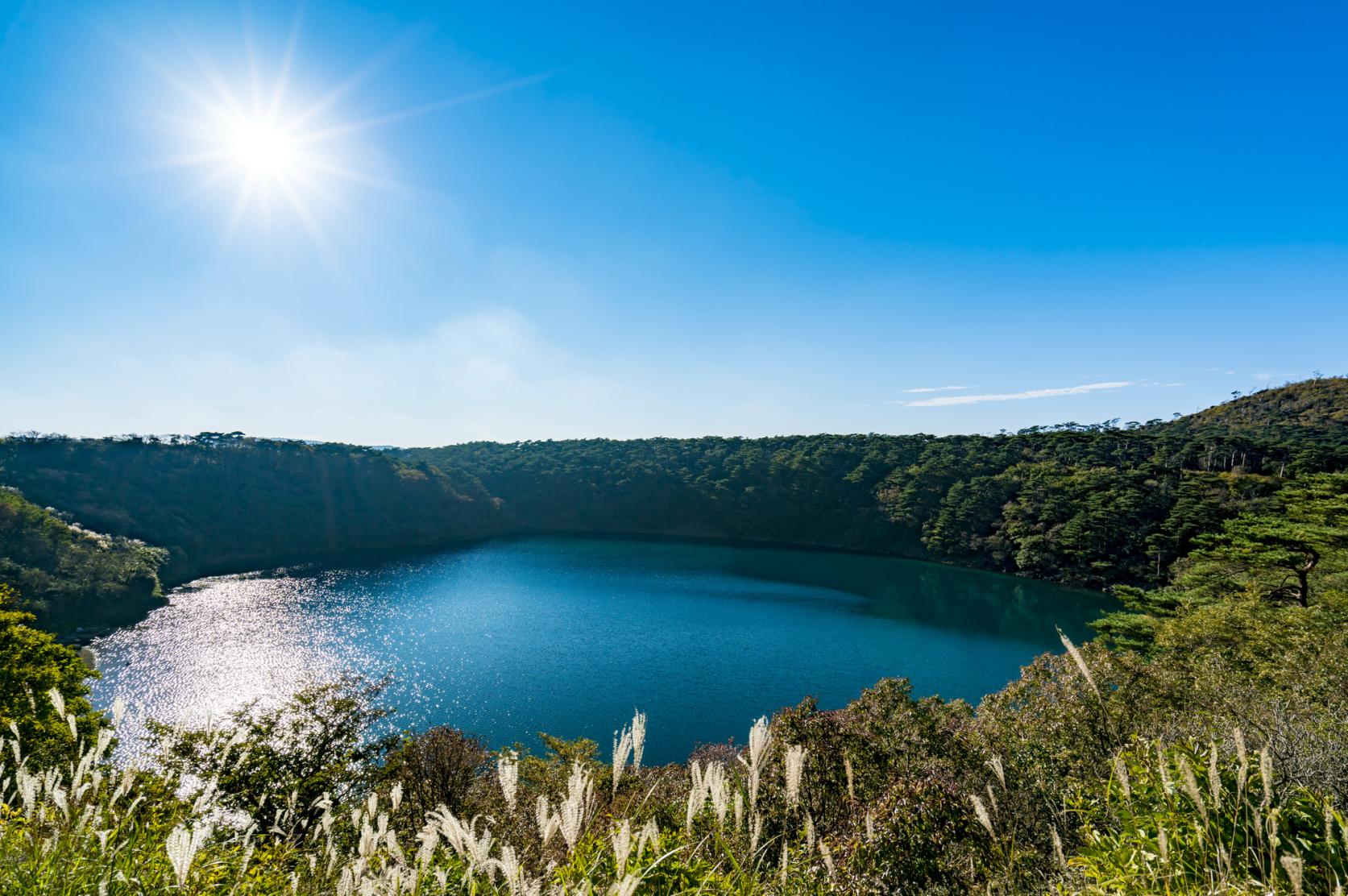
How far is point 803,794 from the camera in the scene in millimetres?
10242

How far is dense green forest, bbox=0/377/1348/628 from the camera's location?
182 ft

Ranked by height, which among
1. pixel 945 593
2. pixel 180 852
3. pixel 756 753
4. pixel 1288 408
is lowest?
pixel 945 593

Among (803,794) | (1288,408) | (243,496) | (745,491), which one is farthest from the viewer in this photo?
(1288,408)

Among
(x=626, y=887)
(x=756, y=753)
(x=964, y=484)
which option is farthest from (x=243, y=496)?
(x=964, y=484)

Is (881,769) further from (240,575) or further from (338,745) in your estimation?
(240,575)

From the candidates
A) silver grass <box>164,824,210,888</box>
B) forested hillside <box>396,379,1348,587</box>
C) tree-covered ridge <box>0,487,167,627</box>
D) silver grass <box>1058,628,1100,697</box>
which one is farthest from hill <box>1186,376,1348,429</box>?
tree-covered ridge <box>0,487,167,627</box>

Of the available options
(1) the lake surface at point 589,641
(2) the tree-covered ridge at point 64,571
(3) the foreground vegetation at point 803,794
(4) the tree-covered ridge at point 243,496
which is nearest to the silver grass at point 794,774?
(3) the foreground vegetation at point 803,794

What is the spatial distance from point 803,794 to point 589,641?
3090 centimetres

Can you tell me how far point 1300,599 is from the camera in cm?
2389

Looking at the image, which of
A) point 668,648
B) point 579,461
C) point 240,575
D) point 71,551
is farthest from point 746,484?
point 71,551

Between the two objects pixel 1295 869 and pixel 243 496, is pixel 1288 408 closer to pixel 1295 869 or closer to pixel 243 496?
pixel 1295 869

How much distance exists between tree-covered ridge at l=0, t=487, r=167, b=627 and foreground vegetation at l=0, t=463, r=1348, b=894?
32.5 metres

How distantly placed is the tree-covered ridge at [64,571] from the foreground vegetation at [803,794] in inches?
1281

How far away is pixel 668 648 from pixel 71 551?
4526cm
